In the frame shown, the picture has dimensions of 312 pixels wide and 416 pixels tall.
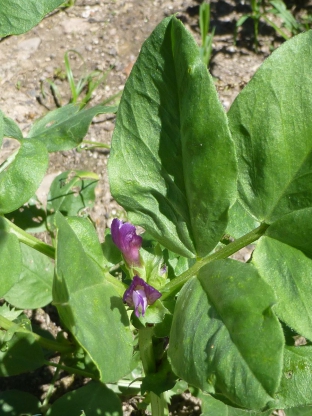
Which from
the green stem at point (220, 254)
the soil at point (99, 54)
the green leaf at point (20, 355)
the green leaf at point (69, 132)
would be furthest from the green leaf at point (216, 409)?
the soil at point (99, 54)

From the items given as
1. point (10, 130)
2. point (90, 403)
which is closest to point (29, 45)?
point (10, 130)

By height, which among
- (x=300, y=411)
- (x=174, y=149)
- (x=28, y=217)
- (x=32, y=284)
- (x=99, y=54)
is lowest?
(x=300, y=411)

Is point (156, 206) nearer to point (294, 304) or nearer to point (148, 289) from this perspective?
point (148, 289)

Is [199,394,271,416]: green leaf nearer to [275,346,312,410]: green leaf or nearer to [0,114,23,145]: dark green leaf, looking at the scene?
[275,346,312,410]: green leaf

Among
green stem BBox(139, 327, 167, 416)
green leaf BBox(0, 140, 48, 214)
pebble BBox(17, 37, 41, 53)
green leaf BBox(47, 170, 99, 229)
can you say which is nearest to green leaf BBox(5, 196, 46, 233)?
green leaf BBox(47, 170, 99, 229)

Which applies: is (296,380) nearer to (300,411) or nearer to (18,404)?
(300,411)

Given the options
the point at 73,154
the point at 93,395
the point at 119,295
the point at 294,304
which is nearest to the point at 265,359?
the point at 294,304
